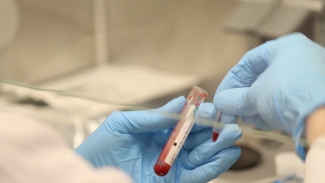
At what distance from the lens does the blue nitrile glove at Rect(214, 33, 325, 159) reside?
1.90ft

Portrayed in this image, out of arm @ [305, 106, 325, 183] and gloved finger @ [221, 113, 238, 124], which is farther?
gloved finger @ [221, 113, 238, 124]

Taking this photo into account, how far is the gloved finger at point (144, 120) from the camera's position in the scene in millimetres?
696

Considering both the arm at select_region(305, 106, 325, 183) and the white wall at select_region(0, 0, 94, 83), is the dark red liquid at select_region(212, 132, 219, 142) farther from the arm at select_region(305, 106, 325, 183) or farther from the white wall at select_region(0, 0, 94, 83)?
the white wall at select_region(0, 0, 94, 83)

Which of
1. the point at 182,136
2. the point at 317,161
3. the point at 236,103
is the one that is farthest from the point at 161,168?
the point at 317,161

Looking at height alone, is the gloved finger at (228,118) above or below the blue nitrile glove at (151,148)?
above

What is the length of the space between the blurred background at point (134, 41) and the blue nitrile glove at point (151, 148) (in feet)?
1.00

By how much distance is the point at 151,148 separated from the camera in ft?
2.74

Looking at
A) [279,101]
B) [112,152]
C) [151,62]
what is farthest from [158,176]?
[151,62]

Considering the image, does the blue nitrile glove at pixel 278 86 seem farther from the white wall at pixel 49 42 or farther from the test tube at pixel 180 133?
the white wall at pixel 49 42

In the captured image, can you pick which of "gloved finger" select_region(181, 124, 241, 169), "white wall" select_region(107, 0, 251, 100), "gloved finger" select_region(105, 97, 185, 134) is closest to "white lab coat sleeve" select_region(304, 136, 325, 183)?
"gloved finger" select_region(181, 124, 241, 169)

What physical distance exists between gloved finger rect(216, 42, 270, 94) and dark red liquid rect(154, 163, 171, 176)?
0.18 m

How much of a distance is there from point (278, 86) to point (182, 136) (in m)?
0.21

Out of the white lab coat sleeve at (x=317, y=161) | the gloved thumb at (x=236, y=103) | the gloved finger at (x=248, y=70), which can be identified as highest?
the gloved finger at (x=248, y=70)

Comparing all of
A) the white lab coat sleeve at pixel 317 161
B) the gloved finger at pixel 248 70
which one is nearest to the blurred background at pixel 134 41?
the gloved finger at pixel 248 70
